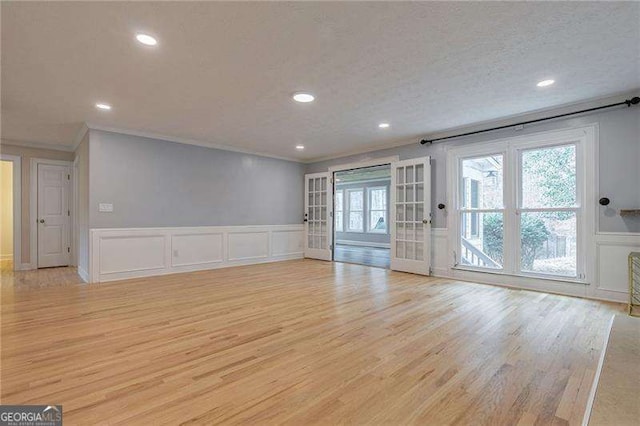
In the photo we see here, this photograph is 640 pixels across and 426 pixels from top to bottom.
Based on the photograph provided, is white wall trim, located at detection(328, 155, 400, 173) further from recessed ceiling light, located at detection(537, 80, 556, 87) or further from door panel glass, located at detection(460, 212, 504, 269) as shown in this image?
recessed ceiling light, located at detection(537, 80, 556, 87)

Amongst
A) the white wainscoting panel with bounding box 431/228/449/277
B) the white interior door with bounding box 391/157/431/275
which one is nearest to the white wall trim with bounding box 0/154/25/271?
the white interior door with bounding box 391/157/431/275

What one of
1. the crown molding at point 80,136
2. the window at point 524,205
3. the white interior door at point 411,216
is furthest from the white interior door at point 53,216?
the window at point 524,205

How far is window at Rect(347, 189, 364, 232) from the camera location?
11.3 metres

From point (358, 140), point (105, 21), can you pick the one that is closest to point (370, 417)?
point (105, 21)

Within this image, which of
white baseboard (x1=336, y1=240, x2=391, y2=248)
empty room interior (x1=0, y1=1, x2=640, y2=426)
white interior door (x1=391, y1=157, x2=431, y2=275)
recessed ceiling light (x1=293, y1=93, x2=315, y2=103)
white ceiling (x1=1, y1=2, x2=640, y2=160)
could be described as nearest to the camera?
empty room interior (x1=0, y1=1, x2=640, y2=426)

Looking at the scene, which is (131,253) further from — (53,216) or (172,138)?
(53,216)

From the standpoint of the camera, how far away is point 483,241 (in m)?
4.85

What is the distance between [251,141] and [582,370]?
17.8ft

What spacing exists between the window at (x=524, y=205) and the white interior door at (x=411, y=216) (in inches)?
19.3

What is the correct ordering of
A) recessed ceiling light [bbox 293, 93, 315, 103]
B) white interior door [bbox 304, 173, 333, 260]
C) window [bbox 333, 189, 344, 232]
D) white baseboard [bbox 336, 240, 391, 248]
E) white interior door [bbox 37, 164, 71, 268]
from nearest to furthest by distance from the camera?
recessed ceiling light [bbox 293, 93, 315, 103], white interior door [bbox 37, 164, 71, 268], white interior door [bbox 304, 173, 333, 260], white baseboard [bbox 336, 240, 391, 248], window [bbox 333, 189, 344, 232]

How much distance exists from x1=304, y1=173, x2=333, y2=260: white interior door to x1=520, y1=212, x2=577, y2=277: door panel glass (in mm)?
3877

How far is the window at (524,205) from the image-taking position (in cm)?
400

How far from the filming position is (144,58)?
270cm

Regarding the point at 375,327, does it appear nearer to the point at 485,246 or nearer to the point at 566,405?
the point at 566,405
